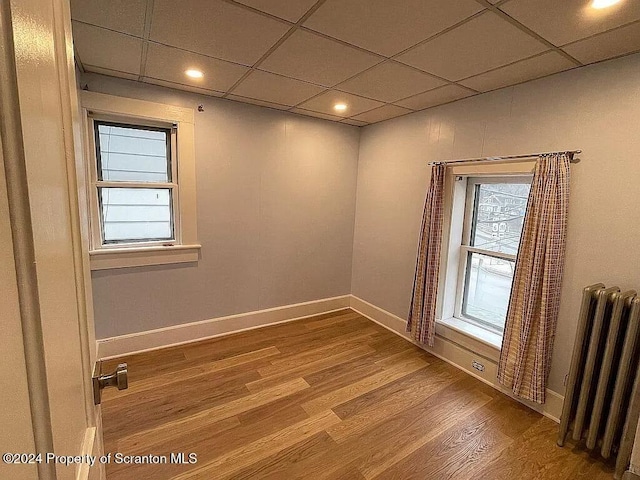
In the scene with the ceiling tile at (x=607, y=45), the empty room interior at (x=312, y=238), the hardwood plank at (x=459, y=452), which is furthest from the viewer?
the hardwood plank at (x=459, y=452)

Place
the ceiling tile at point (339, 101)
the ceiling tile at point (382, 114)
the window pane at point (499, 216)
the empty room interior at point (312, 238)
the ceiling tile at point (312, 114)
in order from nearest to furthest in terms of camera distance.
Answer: the empty room interior at point (312, 238) < the window pane at point (499, 216) < the ceiling tile at point (339, 101) < the ceiling tile at point (382, 114) < the ceiling tile at point (312, 114)

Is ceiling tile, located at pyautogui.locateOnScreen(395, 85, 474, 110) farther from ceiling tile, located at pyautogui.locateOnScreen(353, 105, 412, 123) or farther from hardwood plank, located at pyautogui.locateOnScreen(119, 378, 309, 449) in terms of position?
hardwood plank, located at pyautogui.locateOnScreen(119, 378, 309, 449)

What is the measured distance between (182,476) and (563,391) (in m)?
2.47

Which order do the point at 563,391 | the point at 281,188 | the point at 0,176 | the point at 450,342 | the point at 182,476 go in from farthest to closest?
1. the point at 281,188
2. the point at 450,342
3. the point at 563,391
4. the point at 182,476
5. the point at 0,176

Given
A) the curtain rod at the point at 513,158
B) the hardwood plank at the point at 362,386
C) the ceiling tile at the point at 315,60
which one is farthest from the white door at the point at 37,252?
the curtain rod at the point at 513,158

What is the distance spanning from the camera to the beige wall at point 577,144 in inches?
70.8

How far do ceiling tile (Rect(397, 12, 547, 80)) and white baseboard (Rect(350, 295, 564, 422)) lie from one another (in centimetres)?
221

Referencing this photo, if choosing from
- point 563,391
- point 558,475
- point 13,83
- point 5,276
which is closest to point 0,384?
point 5,276

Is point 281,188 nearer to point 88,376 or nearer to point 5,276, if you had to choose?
point 88,376

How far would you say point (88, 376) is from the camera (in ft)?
2.34

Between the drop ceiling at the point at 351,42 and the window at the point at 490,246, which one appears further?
the window at the point at 490,246

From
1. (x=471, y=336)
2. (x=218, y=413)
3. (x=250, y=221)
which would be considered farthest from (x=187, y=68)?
(x=471, y=336)

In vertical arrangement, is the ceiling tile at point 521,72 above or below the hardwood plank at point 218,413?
above

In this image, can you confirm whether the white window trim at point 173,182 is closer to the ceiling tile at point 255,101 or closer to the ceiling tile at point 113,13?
the ceiling tile at point 255,101
